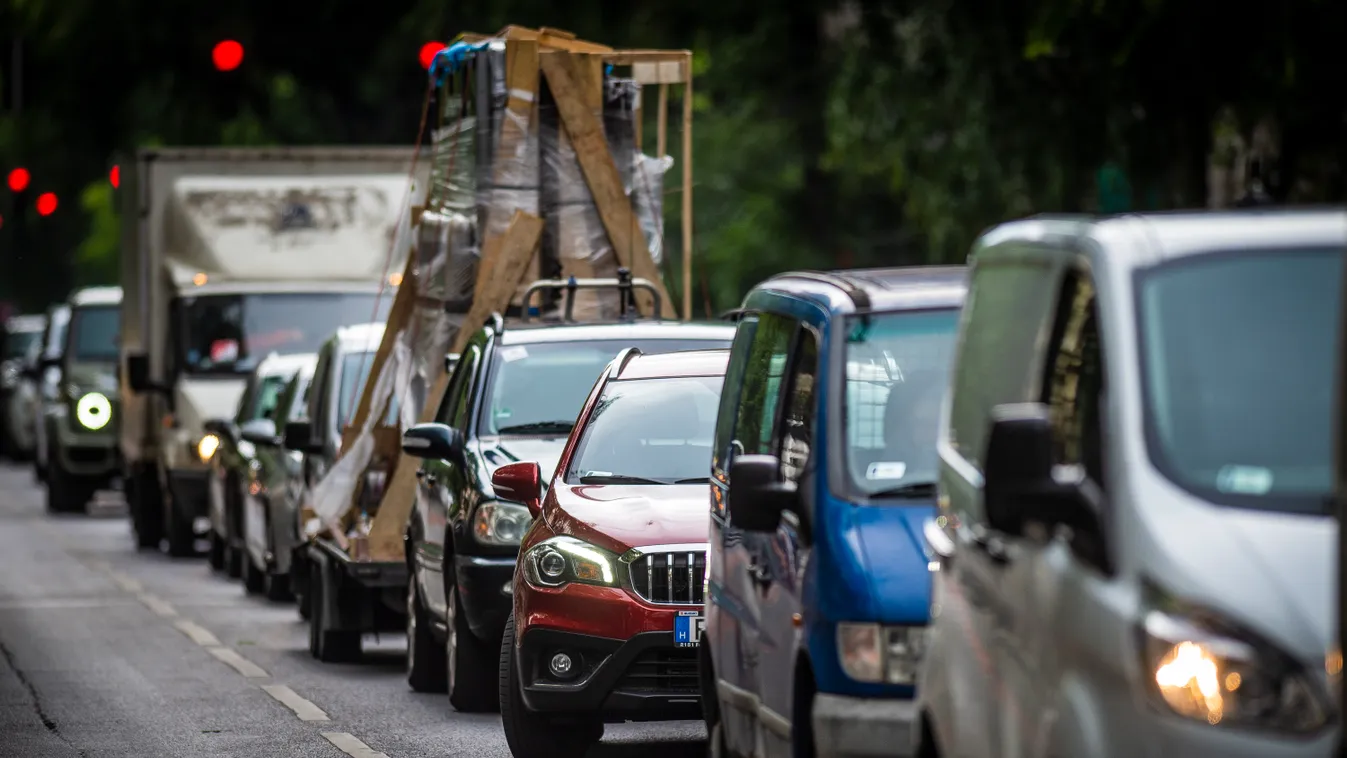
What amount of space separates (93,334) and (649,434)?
21782mm

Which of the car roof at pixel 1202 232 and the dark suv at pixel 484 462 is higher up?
the car roof at pixel 1202 232

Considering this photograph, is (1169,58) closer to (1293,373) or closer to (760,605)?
(760,605)

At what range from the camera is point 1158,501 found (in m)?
4.91

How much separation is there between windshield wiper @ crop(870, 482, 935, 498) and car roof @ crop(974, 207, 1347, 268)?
79.0 inches

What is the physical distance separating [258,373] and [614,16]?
6537mm

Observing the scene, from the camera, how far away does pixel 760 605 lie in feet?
26.3

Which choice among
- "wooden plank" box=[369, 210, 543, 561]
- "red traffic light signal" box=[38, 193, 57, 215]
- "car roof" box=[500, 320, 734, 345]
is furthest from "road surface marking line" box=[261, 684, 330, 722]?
"red traffic light signal" box=[38, 193, 57, 215]

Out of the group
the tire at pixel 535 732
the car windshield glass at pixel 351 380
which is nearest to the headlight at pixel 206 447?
the car windshield glass at pixel 351 380

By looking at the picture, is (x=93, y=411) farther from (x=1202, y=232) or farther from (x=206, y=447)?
(x=1202, y=232)

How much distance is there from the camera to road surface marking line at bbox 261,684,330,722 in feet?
41.1

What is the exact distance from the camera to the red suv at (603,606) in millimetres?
10375

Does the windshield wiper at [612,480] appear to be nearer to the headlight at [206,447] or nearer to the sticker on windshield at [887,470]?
the sticker on windshield at [887,470]

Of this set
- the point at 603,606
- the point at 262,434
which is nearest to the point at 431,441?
the point at 603,606

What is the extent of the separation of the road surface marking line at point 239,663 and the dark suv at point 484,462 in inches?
39.4
